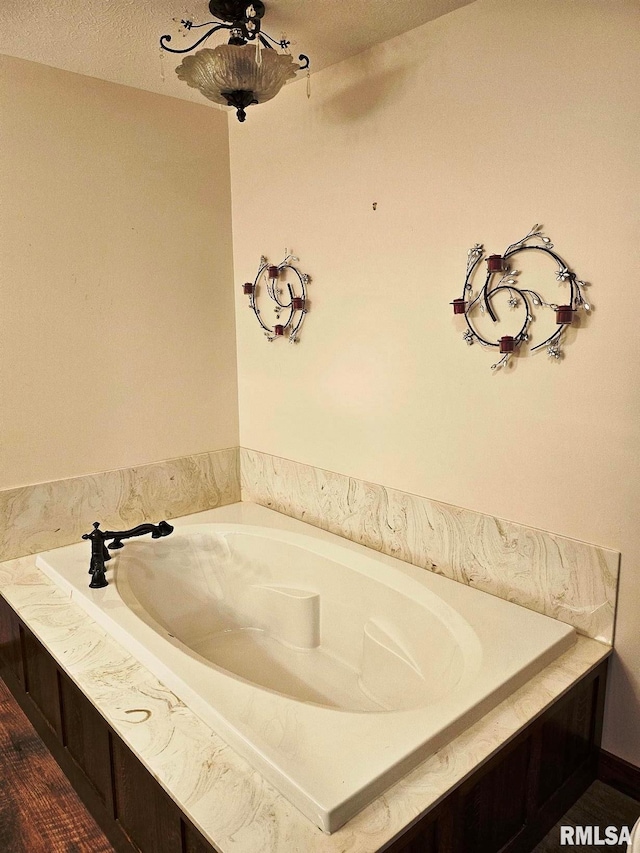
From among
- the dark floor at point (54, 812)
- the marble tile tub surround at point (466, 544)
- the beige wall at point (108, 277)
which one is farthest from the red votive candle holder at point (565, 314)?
the beige wall at point (108, 277)

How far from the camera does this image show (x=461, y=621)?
6.23 feet

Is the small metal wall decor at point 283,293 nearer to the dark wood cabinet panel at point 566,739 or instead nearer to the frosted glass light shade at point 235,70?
the frosted glass light shade at point 235,70

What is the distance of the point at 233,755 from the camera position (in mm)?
1400

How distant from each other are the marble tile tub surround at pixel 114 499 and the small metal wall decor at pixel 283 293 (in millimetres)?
679

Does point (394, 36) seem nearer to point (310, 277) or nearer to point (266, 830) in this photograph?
point (310, 277)

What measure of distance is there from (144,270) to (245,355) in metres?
0.60

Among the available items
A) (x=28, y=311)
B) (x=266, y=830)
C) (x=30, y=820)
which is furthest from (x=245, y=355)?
(x=266, y=830)

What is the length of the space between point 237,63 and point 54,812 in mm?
2243

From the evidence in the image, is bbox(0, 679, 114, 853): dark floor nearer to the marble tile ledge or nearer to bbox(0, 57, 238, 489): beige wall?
the marble tile ledge

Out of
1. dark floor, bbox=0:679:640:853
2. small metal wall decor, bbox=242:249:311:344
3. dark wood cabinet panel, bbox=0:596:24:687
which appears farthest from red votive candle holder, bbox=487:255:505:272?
dark wood cabinet panel, bbox=0:596:24:687

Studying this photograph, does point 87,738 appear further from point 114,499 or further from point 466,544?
point 466,544

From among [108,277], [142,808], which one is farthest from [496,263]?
[142,808]

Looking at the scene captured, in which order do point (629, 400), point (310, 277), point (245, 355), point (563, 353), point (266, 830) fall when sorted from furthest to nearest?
point (245, 355), point (310, 277), point (563, 353), point (629, 400), point (266, 830)

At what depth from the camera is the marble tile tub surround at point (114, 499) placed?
2.50 meters
